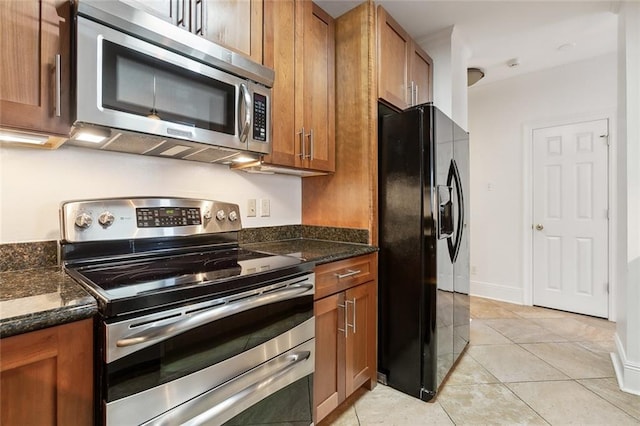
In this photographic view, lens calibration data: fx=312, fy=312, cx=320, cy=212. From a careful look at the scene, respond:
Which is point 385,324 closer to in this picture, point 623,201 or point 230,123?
point 230,123

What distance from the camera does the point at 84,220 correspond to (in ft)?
3.97

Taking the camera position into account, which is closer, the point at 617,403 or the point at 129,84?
the point at 129,84

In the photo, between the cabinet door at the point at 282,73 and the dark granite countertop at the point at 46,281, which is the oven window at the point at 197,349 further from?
the cabinet door at the point at 282,73

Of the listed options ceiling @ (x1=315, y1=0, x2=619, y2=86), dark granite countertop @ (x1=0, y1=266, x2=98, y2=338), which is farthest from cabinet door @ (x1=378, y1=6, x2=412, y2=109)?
dark granite countertop @ (x1=0, y1=266, x2=98, y2=338)

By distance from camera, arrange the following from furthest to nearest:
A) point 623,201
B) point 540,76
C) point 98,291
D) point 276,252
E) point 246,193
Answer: point 540,76 < point 623,201 < point 246,193 < point 276,252 < point 98,291

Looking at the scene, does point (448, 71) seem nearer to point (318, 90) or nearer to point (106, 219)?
point (318, 90)

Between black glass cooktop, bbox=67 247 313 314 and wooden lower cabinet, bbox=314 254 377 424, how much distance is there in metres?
0.30

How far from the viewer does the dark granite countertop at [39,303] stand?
707 mm

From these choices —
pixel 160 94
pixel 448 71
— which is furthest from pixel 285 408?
pixel 448 71

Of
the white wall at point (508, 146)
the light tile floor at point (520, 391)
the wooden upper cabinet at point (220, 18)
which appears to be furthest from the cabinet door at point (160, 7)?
the white wall at point (508, 146)

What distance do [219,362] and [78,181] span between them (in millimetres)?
982

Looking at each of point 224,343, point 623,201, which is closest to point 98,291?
point 224,343

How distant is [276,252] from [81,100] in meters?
1.02

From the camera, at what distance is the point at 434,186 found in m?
1.79
